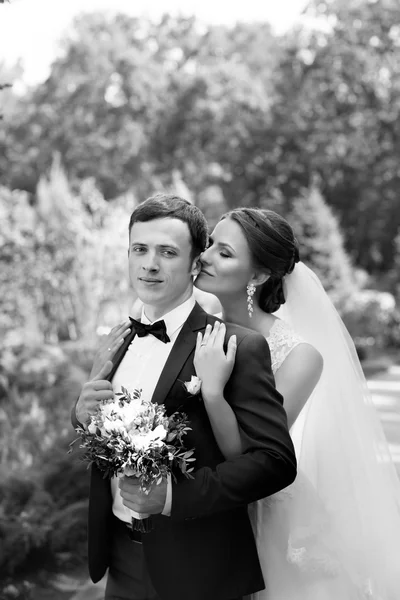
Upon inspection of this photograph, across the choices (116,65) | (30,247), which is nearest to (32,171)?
(116,65)

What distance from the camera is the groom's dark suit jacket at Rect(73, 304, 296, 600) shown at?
7.32ft

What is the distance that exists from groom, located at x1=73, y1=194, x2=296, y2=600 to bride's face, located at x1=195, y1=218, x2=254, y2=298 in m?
0.38

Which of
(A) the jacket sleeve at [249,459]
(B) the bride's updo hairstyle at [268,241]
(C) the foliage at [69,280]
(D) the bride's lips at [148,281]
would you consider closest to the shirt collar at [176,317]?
(D) the bride's lips at [148,281]

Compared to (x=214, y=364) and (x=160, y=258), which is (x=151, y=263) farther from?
(x=214, y=364)

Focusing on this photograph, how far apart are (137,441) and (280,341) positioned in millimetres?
1241

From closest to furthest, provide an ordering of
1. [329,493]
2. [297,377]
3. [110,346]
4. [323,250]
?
[110,346] < [297,377] < [329,493] < [323,250]

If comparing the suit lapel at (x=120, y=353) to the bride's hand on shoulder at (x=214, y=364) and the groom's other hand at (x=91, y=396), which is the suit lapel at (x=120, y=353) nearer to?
the groom's other hand at (x=91, y=396)

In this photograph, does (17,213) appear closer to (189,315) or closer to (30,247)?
(30,247)

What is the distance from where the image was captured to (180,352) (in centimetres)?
245

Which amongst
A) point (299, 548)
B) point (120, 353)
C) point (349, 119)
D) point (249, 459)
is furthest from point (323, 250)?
point (249, 459)

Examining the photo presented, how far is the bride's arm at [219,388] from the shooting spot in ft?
7.46

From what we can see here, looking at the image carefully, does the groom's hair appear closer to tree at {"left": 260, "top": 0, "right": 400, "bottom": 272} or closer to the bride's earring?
the bride's earring

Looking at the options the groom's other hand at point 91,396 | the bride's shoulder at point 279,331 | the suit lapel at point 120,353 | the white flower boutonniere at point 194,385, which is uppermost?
the bride's shoulder at point 279,331

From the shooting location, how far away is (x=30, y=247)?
49.7ft
